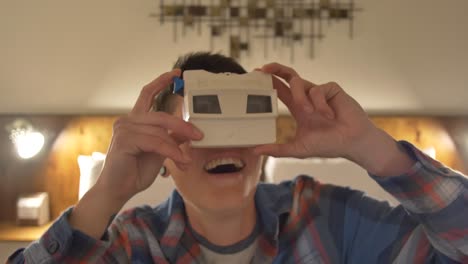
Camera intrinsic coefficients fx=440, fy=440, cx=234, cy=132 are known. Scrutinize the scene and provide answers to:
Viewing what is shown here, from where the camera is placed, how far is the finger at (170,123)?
683 mm

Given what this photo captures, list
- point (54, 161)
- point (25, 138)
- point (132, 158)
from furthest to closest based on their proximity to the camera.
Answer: point (54, 161)
point (25, 138)
point (132, 158)

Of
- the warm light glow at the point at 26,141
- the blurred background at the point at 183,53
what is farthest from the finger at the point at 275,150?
the warm light glow at the point at 26,141

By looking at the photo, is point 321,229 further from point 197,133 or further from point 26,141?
point 26,141

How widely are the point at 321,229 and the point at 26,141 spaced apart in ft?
5.57

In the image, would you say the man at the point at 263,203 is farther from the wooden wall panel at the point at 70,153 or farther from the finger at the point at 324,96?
the wooden wall panel at the point at 70,153

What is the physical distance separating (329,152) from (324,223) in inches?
8.6

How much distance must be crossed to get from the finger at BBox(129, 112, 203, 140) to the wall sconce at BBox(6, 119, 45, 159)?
1.61 metres

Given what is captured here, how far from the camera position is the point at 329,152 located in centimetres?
79

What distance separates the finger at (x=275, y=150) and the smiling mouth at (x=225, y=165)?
0.10 m

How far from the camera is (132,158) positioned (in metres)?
0.79

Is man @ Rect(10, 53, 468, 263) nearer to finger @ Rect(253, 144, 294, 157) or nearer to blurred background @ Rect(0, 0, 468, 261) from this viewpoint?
finger @ Rect(253, 144, 294, 157)

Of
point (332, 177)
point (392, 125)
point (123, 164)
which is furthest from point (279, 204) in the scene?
point (392, 125)

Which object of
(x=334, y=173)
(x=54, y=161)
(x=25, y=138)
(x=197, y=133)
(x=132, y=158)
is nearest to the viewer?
(x=197, y=133)

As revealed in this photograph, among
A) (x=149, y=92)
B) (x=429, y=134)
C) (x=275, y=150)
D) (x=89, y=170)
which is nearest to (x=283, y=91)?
(x=275, y=150)
